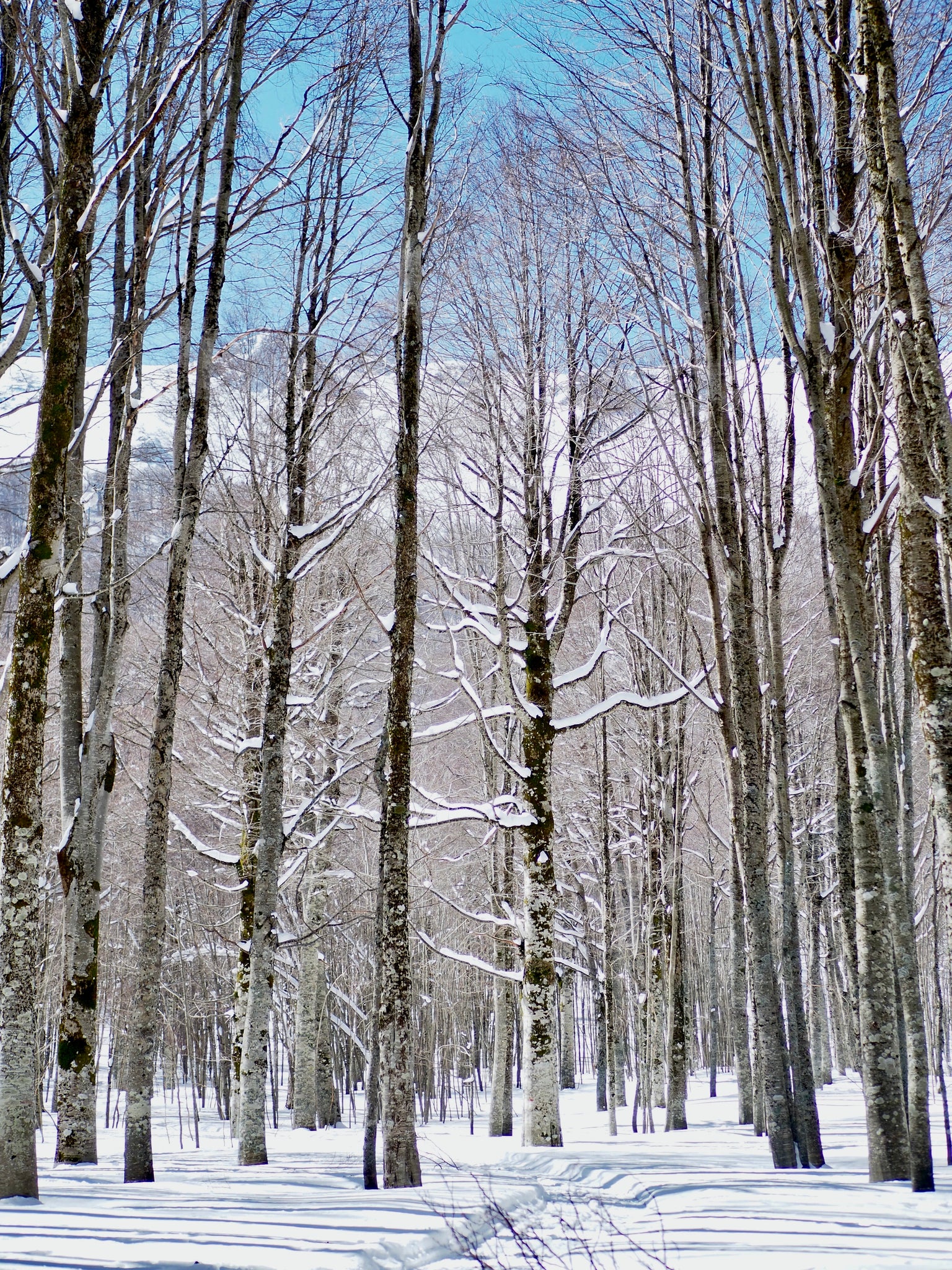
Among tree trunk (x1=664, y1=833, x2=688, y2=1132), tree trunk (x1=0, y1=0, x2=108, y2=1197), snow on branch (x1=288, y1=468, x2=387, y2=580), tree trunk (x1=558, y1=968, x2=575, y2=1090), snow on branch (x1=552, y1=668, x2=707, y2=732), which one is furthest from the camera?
tree trunk (x1=558, y1=968, x2=575, y2=1090)

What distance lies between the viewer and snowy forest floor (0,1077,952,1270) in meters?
Answer: 3.82

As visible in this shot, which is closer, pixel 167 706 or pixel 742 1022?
pixel 167 706

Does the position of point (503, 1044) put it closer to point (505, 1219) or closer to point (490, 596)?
point (490, 596)

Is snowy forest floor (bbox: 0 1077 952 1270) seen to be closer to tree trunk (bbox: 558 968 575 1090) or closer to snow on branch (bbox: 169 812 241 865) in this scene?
snow on branch (bbox: 169 812 241 865)

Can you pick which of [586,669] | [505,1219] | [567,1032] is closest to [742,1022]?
[586,669]

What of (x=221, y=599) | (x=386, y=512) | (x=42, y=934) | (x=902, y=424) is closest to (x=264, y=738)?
(x=221, y=599)

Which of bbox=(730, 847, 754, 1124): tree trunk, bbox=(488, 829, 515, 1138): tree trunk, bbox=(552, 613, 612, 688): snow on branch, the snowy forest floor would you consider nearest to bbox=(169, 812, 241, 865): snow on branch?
the snowy forest floor

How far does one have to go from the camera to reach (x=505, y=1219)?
3574 millimetres

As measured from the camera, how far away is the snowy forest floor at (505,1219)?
3824mm

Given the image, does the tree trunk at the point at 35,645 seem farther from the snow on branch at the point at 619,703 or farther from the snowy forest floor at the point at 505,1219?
the snow on branch at the point at 619,703

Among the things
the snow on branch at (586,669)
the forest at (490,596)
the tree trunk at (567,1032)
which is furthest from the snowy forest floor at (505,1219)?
the tree trunk at (567,1032)

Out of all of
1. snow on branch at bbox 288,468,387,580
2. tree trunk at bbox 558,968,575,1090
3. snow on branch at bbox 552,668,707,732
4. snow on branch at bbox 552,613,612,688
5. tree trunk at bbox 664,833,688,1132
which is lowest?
tree trunk at bbox 558,968,575,1090

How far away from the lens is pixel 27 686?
5426 mm

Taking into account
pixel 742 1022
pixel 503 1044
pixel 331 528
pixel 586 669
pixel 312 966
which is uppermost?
pixel 331 528
